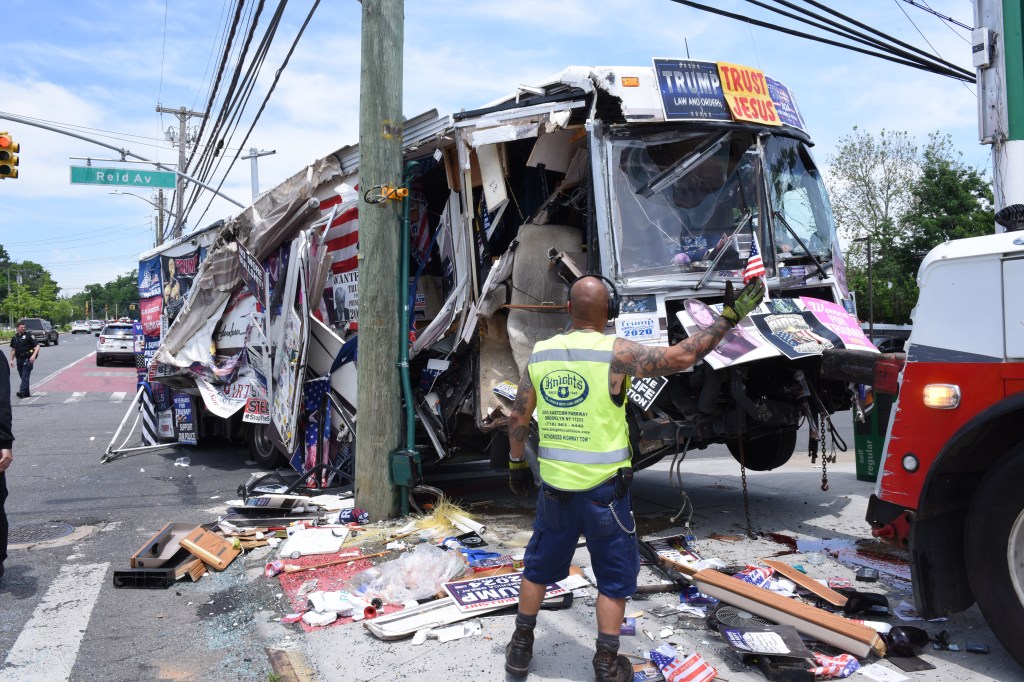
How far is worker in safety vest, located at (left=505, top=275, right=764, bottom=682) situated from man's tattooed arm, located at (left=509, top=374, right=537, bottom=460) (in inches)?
2.7

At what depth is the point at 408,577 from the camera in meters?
4.69

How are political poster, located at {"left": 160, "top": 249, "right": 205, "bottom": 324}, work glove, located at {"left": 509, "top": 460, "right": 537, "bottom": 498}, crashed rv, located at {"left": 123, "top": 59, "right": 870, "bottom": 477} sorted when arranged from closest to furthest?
1. work glove, located at {"left": 509, "top": 460, "right": 537, "bottom": 498}
2. crashed rv, located at {"left": 123, "top": 59, "right": 870, "bottom": 477}
3. political poster, located at {"left": 160, "top": 249, "right": 205, "bottom": 324}

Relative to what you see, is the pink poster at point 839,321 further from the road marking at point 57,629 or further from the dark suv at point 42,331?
the dark suv at point 42,331

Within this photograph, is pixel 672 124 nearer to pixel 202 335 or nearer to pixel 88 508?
pixel 88 508

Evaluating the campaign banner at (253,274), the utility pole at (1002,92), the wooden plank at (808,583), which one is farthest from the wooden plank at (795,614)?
the campaign banner at (253,274)

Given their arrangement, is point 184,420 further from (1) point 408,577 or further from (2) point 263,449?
(1) point 408,577

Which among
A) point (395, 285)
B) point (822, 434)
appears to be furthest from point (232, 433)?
point (822, 434)

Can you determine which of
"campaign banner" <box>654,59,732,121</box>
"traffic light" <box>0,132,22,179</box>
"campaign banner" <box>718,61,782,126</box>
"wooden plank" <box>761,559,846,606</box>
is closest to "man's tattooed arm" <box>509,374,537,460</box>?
"wooden plank" <box>761,559,846,606</box>

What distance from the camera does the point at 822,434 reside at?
5473mm

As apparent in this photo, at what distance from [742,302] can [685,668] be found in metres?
1.64

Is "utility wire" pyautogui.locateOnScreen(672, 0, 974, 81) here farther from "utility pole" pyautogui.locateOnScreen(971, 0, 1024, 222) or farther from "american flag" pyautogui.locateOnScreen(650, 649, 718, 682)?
"american flag" pyautogui.locateOnScreen(650, 649, 718, 682)

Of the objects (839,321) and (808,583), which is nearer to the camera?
(808,583)

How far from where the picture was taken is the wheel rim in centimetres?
325

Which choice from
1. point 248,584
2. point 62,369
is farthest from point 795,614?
point 62,369
